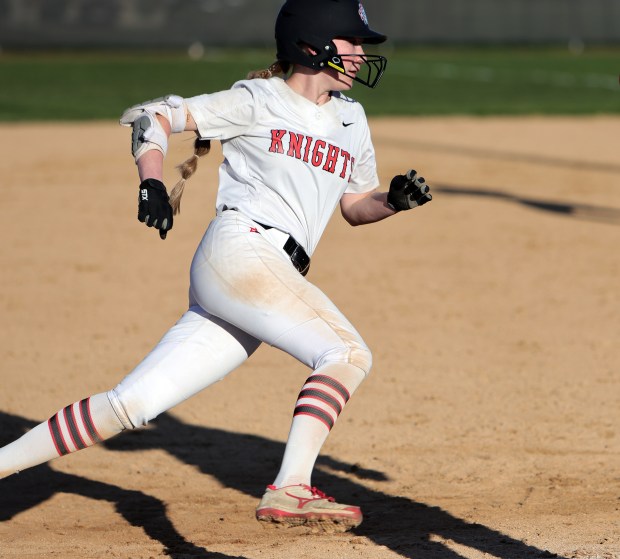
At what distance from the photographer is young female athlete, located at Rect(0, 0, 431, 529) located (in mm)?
3766

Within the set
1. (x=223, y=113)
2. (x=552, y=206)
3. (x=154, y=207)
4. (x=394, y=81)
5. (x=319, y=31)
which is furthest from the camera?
(x=394, y=81)

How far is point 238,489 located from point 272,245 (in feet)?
5.14

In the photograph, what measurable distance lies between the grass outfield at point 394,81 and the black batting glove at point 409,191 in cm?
1283

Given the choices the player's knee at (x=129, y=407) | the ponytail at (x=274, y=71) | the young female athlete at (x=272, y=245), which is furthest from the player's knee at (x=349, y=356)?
the ponytail at (x=274, y=71)

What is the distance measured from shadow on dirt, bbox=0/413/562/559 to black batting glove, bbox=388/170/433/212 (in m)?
1.29

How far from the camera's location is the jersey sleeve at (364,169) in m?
4.41

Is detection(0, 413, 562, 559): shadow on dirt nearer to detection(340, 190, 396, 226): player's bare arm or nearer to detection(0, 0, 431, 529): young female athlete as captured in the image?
→ detection(0, 0, 431, 529): young female athlete

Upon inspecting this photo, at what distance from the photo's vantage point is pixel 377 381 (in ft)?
21.9

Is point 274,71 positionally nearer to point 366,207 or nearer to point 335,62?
point 335,62

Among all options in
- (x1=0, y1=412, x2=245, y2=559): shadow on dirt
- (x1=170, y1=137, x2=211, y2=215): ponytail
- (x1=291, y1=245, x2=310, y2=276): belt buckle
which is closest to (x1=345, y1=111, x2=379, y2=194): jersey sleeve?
(x1=291, y1=245, x2=310, y2=276): belt buckle

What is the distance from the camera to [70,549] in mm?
4320

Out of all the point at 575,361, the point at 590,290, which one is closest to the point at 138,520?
the point at 575,361

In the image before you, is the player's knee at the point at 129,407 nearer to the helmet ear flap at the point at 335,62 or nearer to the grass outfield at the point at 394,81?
the helmet ear flap at the point at 335,62

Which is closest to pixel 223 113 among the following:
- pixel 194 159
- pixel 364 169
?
pixel 194 159
